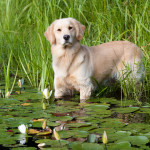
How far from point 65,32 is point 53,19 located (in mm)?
1395

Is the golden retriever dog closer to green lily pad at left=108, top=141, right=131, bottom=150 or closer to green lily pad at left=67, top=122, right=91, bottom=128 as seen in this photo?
green lily pad at left=67, top=122, right=91, bottom=128

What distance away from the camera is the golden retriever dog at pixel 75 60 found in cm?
398

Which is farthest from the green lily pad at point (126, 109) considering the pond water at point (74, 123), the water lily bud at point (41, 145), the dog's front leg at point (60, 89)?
the water lily bud at point (41, 145)

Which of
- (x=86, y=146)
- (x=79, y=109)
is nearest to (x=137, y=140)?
(x=86, y=146)

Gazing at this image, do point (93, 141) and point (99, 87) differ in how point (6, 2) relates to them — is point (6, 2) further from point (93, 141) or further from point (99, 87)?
point (93, 141)

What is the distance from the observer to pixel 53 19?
5.19 metres

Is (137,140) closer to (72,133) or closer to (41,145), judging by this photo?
(72,133)

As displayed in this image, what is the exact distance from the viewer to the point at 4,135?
250 centimetres

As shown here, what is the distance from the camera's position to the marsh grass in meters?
4.77

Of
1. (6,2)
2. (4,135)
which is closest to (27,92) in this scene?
(4,135)

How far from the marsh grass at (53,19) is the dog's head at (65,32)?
457mm

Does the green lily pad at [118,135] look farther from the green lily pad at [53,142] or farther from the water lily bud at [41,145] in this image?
the water lily bud at [41,145]

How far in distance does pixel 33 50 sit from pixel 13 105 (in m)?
1.65

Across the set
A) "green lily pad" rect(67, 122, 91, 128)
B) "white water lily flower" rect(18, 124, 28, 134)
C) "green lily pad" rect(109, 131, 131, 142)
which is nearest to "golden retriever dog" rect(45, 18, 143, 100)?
"green lily pad" rect(67, 122, 91, 128)
